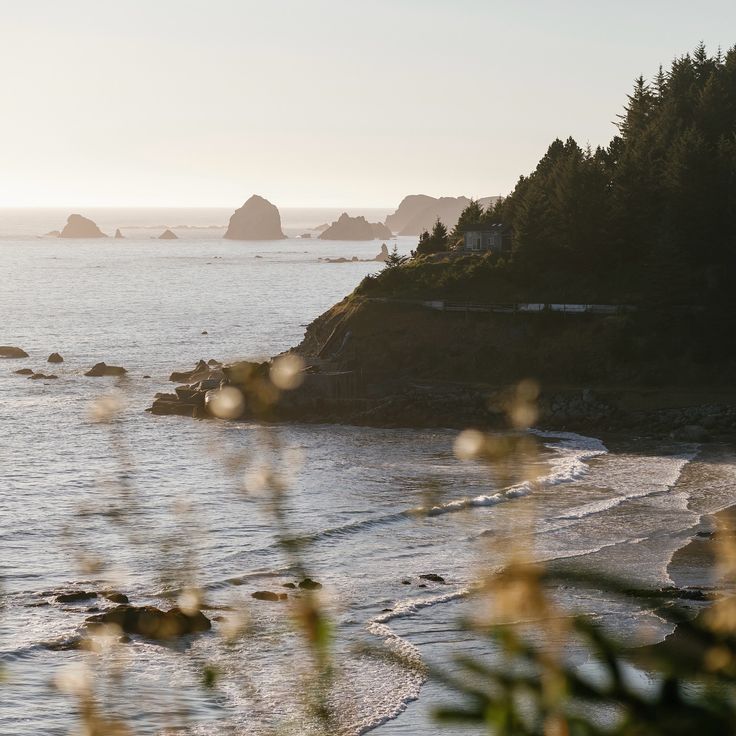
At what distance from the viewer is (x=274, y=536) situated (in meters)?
40.5

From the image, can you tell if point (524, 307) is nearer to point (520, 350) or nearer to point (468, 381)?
point (520, 350)

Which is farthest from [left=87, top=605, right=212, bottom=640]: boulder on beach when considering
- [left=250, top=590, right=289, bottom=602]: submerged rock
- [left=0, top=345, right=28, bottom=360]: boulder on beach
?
[left=0, top=345, right=28, bottom=360]: boulder on beach

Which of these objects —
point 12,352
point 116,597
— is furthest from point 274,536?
point 12,352

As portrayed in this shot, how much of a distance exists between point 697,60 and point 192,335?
56106mm

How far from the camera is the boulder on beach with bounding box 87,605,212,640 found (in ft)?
96.3

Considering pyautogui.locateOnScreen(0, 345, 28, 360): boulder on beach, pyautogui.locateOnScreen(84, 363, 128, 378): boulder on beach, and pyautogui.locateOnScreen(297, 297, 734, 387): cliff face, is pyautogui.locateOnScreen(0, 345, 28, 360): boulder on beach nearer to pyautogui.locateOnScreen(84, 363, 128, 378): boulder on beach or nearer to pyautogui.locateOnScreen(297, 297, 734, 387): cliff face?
pyautogui.locateOnScreen(84, 363, 128, 378): boulder on beach

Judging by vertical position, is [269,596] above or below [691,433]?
below

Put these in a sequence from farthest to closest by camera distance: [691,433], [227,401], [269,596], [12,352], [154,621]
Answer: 1. [12,352]
2. [227,401]
3. [691,433]
4. [269,596]
5. [154,621]

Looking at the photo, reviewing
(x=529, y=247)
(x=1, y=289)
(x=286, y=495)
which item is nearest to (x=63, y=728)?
(x=286, y=495)

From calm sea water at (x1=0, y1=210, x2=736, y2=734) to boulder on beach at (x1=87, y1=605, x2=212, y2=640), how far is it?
579mm

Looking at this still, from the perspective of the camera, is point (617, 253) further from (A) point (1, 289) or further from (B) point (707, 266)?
(A) point (1, 289)

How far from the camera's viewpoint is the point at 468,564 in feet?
118

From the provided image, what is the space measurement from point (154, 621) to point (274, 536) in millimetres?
11133

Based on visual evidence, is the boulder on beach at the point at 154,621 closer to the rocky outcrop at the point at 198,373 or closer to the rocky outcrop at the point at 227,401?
the rocky outcrop at the point at 227,401
